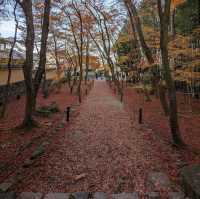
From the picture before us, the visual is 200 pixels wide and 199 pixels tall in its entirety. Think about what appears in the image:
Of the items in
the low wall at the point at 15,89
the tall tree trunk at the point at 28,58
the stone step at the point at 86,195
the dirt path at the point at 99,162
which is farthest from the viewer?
the low wall at the point at 15,89

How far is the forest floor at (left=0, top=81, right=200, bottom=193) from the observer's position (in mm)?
3921

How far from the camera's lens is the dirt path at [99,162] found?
3.82m

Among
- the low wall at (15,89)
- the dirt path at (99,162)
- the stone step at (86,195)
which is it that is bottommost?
the stone step at (86,195)

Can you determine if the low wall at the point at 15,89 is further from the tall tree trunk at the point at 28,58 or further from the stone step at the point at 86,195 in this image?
the stone step at the point at 86,195

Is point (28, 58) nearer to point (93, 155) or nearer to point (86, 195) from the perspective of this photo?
point (93, 155)

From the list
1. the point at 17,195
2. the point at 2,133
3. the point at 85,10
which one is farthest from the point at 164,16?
the point at 85,10

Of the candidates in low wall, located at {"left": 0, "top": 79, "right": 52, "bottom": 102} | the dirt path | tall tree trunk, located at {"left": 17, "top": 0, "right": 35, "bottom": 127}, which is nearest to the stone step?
the dirt path

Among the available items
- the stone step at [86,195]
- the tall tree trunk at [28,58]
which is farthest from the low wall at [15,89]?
the stone step at [86,195]

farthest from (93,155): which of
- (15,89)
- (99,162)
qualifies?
(15,89)

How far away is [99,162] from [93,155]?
432 mm

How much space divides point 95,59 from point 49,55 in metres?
10.8

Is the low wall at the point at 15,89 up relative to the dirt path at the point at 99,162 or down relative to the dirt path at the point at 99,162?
up

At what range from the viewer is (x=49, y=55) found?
19.8m

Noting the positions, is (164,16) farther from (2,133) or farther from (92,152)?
(2,133)
